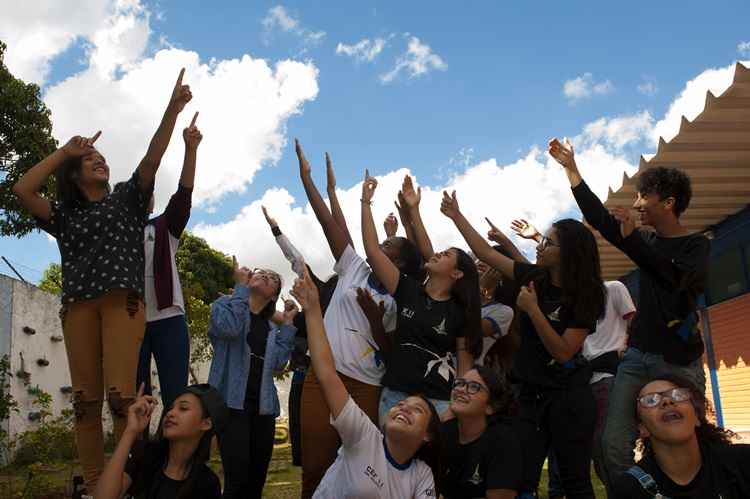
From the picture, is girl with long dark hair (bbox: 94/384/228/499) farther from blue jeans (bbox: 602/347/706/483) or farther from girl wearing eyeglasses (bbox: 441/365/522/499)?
blue jeans (bbox: 602/347/706/483)

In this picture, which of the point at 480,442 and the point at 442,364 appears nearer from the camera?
the point at 480,442

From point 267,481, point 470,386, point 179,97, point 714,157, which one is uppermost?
point 714,157

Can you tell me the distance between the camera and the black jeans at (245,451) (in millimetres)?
4352

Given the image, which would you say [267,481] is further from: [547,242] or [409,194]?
→ [547,242]

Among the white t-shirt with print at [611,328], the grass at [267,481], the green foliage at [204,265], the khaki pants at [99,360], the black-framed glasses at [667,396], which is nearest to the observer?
the black-framed glasses at [667,396]

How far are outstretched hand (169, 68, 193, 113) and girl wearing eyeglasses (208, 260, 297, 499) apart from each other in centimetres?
141

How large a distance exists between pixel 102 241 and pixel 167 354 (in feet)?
2.35

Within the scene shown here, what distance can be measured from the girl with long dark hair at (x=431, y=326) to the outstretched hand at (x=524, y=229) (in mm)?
715

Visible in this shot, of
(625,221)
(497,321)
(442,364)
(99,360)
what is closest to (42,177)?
(99,360)

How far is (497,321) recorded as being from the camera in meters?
4.24

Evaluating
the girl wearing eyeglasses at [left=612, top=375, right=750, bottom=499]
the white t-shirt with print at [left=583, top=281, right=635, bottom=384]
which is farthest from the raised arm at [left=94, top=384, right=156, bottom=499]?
the white t-shirt with print at [left=583, top=281, right=635, bottom=384]

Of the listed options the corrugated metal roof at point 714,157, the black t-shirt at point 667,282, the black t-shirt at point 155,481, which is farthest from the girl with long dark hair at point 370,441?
the corrugated metal roof at point 714,157

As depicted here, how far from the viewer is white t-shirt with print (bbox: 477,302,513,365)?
13.8ft

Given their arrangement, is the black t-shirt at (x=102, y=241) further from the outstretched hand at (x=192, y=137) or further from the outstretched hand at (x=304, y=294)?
the outstretched hand at (x=304, y=294)
